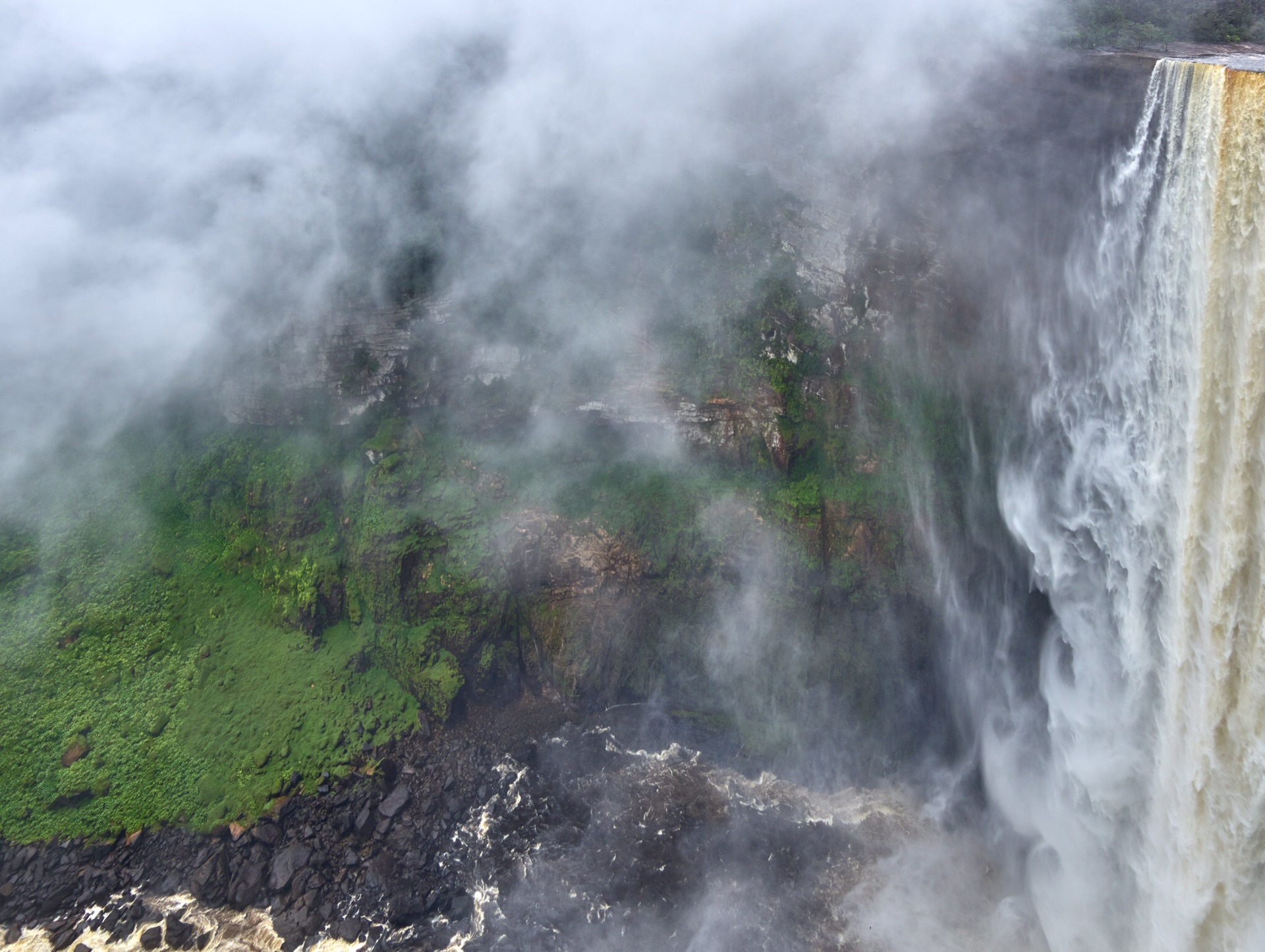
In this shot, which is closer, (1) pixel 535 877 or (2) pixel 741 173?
(1) pixel 535 877

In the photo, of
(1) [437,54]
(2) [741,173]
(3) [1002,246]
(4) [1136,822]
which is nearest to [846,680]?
(4) [1136,822]

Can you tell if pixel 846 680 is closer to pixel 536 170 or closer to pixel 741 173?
pixel 741 173

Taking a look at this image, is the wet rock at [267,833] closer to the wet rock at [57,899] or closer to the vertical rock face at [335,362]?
the wet rock at [57,899]

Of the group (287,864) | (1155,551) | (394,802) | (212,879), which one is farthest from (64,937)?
(1155,551)

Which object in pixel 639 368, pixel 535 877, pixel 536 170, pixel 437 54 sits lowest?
pixel 535 877

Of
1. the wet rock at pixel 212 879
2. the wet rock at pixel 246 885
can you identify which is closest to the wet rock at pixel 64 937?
the wet rock at pixel 212 879

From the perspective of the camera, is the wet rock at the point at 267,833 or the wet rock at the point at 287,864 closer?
the wet rock at the point at 287,864
